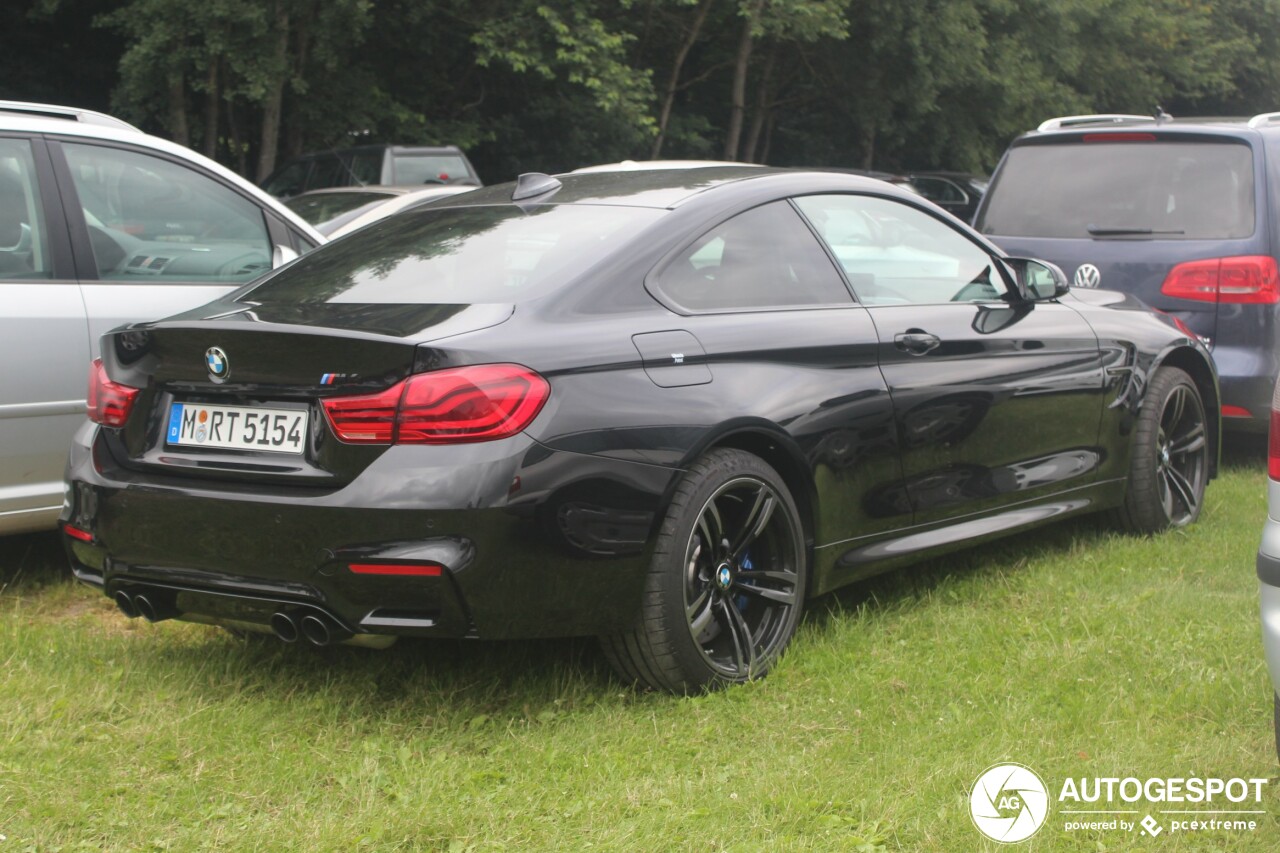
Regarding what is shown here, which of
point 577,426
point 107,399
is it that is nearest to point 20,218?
point 107,399

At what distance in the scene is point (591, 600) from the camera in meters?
3.57

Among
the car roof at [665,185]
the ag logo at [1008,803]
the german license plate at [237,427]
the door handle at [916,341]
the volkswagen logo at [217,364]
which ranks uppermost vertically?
the car roof at [665,185]

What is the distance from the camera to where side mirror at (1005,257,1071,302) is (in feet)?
17.1

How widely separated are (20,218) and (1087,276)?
4.67 meters

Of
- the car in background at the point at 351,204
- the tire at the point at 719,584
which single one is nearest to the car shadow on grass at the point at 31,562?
the tire at the point at 719,584

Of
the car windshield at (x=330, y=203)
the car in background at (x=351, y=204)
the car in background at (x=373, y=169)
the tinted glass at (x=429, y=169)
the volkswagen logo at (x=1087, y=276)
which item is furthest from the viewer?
the tinted glass at (x=429, y=169)

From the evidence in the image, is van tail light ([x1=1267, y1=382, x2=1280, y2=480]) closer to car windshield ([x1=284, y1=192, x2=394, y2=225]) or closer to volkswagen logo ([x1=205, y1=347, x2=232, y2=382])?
volkswagen logo ([x1=205, y1=347, x2=232, y2=382])

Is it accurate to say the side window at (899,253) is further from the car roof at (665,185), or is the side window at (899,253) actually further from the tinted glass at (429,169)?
the tinted glass at (429,169)

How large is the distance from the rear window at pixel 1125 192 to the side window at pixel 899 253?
224cm

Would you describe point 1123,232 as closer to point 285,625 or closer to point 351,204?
point 285,625

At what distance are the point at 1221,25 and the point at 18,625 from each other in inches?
1428

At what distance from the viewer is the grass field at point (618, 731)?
311 cm

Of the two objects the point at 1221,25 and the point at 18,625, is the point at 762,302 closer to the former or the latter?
the point at 18,625

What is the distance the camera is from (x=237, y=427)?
142 inches
